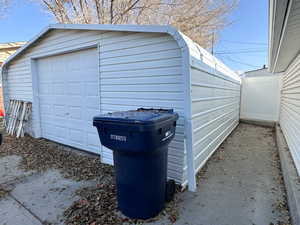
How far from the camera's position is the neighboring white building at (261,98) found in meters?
8.38

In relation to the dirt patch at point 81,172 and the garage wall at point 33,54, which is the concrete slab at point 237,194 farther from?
the garage wall at point 33,54

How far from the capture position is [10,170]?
11.7ft

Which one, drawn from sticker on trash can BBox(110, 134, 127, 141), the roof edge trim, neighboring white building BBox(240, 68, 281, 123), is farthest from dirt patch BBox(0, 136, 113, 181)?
neighboring white building BBox(240, 68, 281, 123)

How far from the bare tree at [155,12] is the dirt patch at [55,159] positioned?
6956 millimetres

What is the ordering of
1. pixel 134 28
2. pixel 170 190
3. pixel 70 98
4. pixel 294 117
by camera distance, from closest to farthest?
pixel 170 190, pixel 134 28, pixel 294 117, pixel 70 98

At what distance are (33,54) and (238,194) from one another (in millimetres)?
6164

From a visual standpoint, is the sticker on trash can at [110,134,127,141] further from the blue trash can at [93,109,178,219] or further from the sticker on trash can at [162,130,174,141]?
the sticker on trash can at [162,130,174,141]

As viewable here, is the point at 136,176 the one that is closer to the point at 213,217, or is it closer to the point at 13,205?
the point at 213,217

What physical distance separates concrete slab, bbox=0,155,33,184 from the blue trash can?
7.52ft

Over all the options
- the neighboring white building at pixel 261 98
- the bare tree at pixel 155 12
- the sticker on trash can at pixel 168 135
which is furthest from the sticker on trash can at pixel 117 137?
the neighboring white building at pixel 261 98

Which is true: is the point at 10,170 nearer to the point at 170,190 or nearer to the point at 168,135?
the point at 170,190

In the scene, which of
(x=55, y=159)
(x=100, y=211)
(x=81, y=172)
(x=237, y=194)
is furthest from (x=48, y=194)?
(x=237, y=194)

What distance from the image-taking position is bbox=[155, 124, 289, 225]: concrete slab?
7.23 ft

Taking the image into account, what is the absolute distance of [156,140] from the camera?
1893 mm
